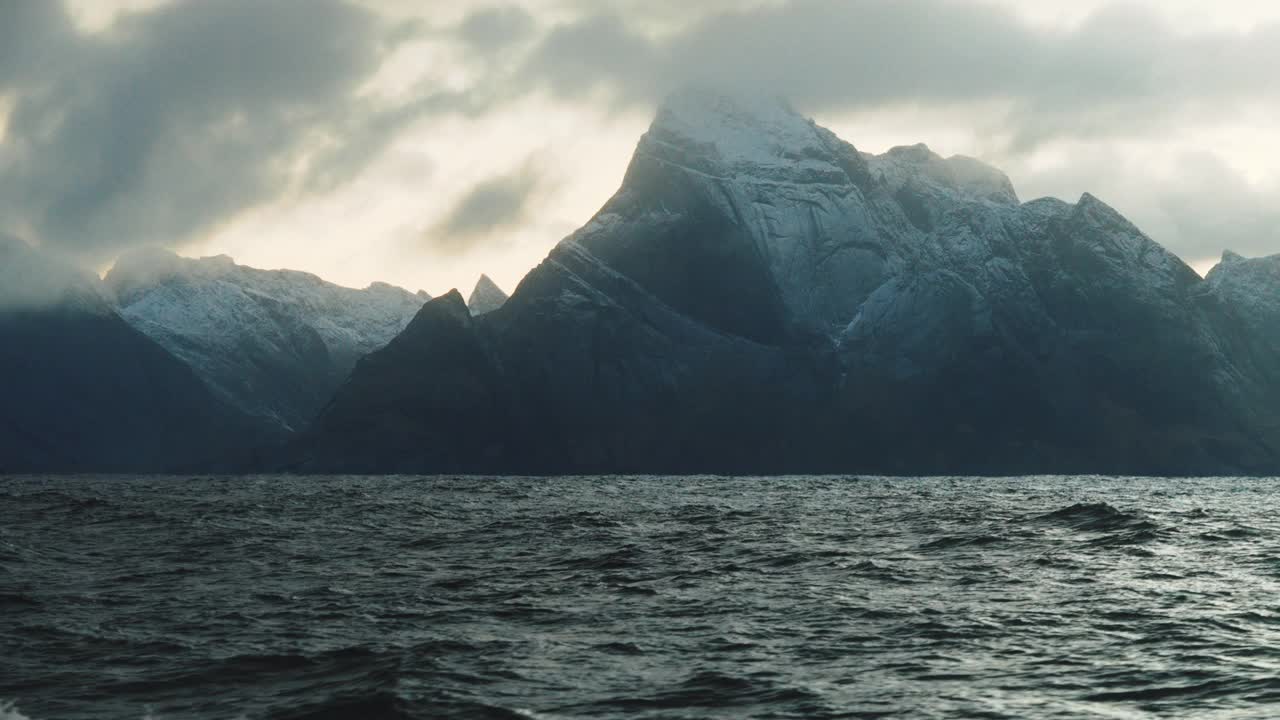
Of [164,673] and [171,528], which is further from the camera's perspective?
[171,528]

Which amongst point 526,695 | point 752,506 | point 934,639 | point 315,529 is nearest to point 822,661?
point 934,639

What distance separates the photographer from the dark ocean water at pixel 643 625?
2725cm

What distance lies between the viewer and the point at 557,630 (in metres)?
36.3

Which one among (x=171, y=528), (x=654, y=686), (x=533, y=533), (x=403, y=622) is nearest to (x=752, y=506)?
(x=533, y=533)

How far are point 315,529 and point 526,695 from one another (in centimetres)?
5326

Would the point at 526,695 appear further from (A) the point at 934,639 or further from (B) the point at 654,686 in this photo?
(A) the point at 934,639

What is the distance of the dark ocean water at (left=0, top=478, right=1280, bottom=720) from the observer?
2725cm

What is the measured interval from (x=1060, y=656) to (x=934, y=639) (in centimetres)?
367

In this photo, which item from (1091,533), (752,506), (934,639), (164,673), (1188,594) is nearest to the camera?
(164,673)

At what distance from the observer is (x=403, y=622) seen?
37625mm

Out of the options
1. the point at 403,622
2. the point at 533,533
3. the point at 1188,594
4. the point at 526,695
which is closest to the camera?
the point at 526,695

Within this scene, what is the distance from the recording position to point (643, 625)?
3722cm

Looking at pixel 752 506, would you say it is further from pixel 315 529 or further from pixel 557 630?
pixel 557 630

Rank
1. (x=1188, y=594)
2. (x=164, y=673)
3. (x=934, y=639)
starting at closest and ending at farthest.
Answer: (x=164, y=673), (x=934, y=639), (x=1188, y=594)
